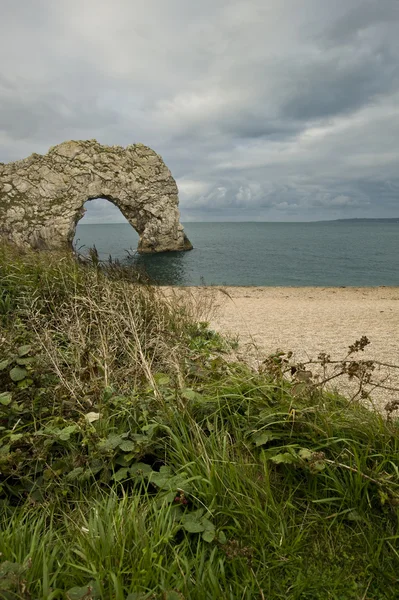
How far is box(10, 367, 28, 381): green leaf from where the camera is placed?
285 cm

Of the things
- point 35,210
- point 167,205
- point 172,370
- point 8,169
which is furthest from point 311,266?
point 172,370

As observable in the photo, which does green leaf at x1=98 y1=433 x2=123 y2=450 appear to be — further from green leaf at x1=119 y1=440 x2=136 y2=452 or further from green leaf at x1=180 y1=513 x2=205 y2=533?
green leaf at x1=180 y1=513 x2=205 y2=533

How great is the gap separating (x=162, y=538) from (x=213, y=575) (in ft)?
0.92

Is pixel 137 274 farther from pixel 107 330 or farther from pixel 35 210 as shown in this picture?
pixel 35 210

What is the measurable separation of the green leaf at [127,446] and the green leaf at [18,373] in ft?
3.79

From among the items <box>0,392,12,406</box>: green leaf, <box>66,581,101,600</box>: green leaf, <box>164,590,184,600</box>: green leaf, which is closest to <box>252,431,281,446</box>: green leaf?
<box>164,590,184,600</box>: green leaf

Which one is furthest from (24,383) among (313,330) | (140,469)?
(313,330)

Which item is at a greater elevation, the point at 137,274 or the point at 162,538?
the point at 137,274

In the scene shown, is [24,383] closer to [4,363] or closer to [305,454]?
[4,363]

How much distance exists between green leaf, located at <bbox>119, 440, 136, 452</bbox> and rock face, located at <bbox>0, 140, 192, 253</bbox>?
32.0 m

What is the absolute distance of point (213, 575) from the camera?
159cm

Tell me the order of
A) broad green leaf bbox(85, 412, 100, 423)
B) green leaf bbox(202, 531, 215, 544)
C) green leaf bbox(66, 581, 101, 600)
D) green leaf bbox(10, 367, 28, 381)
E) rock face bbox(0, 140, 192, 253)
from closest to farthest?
green leaf bbox(66, 581, 101, 600) → green leaf bbox(202, 531, 215, 544) → broad green leaf bbox(85, 412, 100, 423) → green leaf bbox(10, 367, 28, 381) → rock face bbox(0, 140, 192, 253)

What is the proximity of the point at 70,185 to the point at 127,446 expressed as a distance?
37638mm

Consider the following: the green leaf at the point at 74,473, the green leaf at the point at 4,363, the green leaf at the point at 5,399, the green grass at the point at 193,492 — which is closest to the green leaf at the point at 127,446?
the green grass at the point at 193,492
